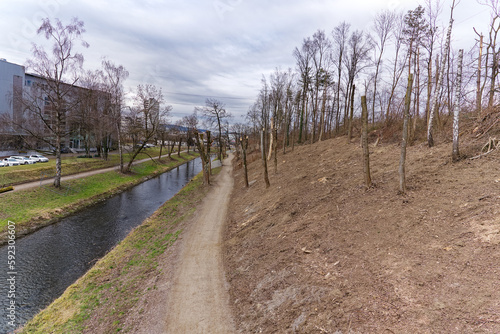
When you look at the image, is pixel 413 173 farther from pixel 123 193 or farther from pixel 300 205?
pixel 123 193

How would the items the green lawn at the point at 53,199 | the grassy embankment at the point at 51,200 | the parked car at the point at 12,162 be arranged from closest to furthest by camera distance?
the grassy embankment at the point at 51,200 < the green lawn at the point at 53,199 < the parked car at the point at 12,162

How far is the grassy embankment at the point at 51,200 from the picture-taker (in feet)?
56.3

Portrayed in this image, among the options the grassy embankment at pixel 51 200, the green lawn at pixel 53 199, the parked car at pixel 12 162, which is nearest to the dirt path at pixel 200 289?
the grassy embankment at pixel 51 200

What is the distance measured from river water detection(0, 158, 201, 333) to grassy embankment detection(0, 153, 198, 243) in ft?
2.81

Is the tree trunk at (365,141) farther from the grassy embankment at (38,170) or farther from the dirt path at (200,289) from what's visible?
the grassy embankment at (38,170)

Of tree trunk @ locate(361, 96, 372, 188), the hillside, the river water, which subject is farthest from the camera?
tree trunk @ locate(361, 96, 372, 188)

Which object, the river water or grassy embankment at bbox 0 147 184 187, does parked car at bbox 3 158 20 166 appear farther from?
the river water

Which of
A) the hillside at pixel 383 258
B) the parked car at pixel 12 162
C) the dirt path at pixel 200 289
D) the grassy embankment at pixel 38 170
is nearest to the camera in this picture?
the hillside at pixel 383 258

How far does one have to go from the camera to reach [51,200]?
21.7 meters

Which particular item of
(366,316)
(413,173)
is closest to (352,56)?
(413,173)

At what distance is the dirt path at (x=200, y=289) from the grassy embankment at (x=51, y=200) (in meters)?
12.0

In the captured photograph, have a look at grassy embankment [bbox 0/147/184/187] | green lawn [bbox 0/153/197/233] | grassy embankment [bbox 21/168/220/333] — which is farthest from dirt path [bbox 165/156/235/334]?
grassy embankment [bbox 0/147/184/187]

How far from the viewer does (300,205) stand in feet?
42.9

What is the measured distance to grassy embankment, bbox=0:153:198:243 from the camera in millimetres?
17156
